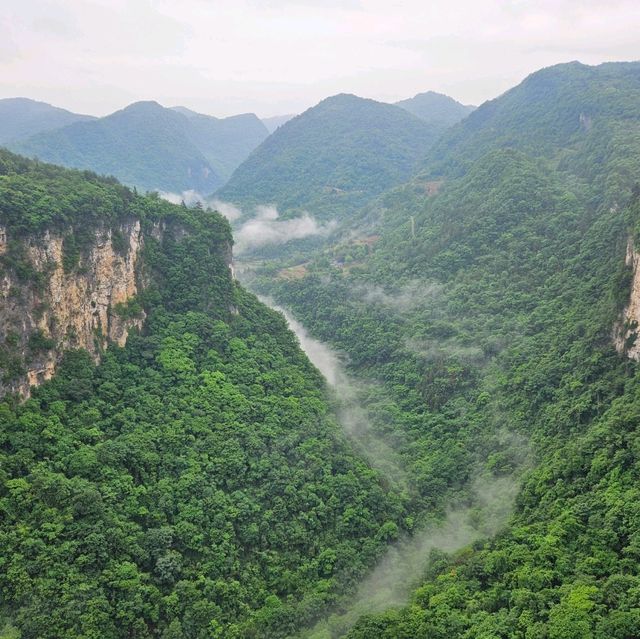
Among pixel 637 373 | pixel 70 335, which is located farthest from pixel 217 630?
pixel 637 373

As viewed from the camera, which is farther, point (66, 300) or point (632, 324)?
point (632, 324)

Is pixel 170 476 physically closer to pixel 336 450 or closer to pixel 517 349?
pixel 336 450

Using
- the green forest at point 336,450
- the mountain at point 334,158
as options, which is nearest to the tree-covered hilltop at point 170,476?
the green forest at point 336,450

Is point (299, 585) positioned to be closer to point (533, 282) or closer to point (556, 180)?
point (533, 282)

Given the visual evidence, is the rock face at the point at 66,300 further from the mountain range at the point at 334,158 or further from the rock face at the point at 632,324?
the mountain range at the point at 334,158

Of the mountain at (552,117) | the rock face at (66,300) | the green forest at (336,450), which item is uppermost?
the mountain at (552,117)

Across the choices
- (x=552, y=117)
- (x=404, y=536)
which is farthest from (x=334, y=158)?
(x=404, y=536)

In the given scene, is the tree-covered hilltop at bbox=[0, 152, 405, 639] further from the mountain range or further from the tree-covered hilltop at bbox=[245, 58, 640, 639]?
the mountain range
